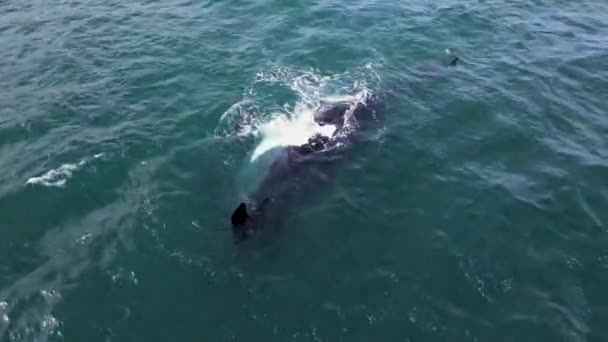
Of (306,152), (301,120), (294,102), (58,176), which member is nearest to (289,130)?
(301,120)

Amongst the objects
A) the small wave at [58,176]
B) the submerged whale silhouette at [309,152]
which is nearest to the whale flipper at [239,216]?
the submerged whale silhouette at [309,152]

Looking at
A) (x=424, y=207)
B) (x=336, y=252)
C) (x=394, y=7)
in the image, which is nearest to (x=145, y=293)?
(x=336, y=252)

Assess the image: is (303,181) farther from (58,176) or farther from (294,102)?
(58,176)

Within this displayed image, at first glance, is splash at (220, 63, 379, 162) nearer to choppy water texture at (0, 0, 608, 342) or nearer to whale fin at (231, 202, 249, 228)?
choppy water texture at (0, 0, 608, 342)

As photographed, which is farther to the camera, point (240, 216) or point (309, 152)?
point (309, 152)

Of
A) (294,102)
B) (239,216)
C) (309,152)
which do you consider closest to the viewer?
(239,216)

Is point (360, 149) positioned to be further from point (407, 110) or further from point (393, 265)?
point (393, 265)
